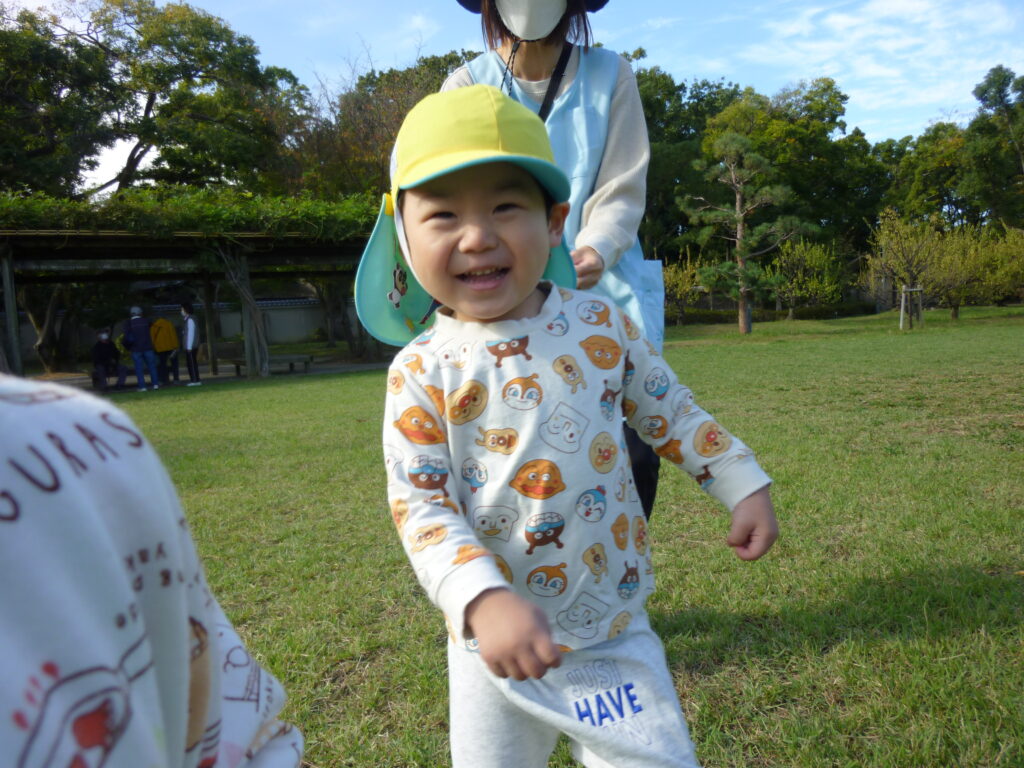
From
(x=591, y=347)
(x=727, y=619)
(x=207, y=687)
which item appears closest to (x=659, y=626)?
(x=727, y=619)

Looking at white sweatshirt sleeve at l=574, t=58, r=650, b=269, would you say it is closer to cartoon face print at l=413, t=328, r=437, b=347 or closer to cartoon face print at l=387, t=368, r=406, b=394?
cartoon face print at l=413, t=328, r=437, b=347

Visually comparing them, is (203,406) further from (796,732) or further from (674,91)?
(674,91)

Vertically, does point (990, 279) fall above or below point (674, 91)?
below

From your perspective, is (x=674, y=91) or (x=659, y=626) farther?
(x=674, y=91)

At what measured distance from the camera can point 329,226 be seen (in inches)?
555

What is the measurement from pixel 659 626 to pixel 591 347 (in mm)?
1391

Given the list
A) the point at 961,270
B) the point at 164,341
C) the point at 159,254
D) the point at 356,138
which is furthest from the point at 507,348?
the point at 961,270

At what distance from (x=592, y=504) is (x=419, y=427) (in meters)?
0.33

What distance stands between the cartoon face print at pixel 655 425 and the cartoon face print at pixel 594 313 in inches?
8.0

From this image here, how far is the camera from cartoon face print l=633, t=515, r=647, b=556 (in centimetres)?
147

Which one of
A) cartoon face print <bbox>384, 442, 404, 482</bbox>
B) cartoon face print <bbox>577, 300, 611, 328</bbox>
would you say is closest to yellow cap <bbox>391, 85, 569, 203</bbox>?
cartoon face print <bbox>577, 300, 611, 328</bbox>

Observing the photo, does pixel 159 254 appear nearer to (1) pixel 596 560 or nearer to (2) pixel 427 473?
(2) pixel 427 473

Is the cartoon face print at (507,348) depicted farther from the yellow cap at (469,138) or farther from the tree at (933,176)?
the tree at (933,176)

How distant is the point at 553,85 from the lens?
1.96 m
